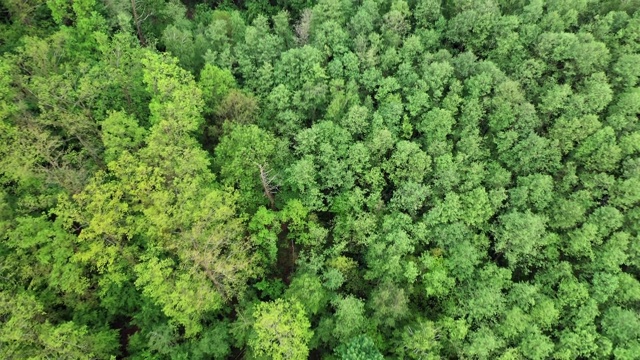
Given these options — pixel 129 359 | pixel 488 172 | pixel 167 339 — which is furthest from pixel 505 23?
pixel 129 359

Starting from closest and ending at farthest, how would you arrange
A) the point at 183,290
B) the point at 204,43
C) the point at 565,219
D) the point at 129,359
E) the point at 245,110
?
the point at 183,290 → the point at 129,359 → the point at 565,219 → the point at 245,110 → the point at 204,43

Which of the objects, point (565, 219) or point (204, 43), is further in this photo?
point (204, 43)

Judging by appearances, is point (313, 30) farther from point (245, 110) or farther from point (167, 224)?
point (167, 224)

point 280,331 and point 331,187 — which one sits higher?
point 331,187

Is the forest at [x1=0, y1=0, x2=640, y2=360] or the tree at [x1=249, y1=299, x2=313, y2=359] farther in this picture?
the forest at [x1=0, y1=0, x2=640, y2=360]

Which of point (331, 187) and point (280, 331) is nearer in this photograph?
point (280, 331)

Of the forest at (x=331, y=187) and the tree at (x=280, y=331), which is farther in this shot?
the forest at (x=331, y=187)

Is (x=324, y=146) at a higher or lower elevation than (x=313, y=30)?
lower

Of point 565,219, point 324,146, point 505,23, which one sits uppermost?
point 505,23
